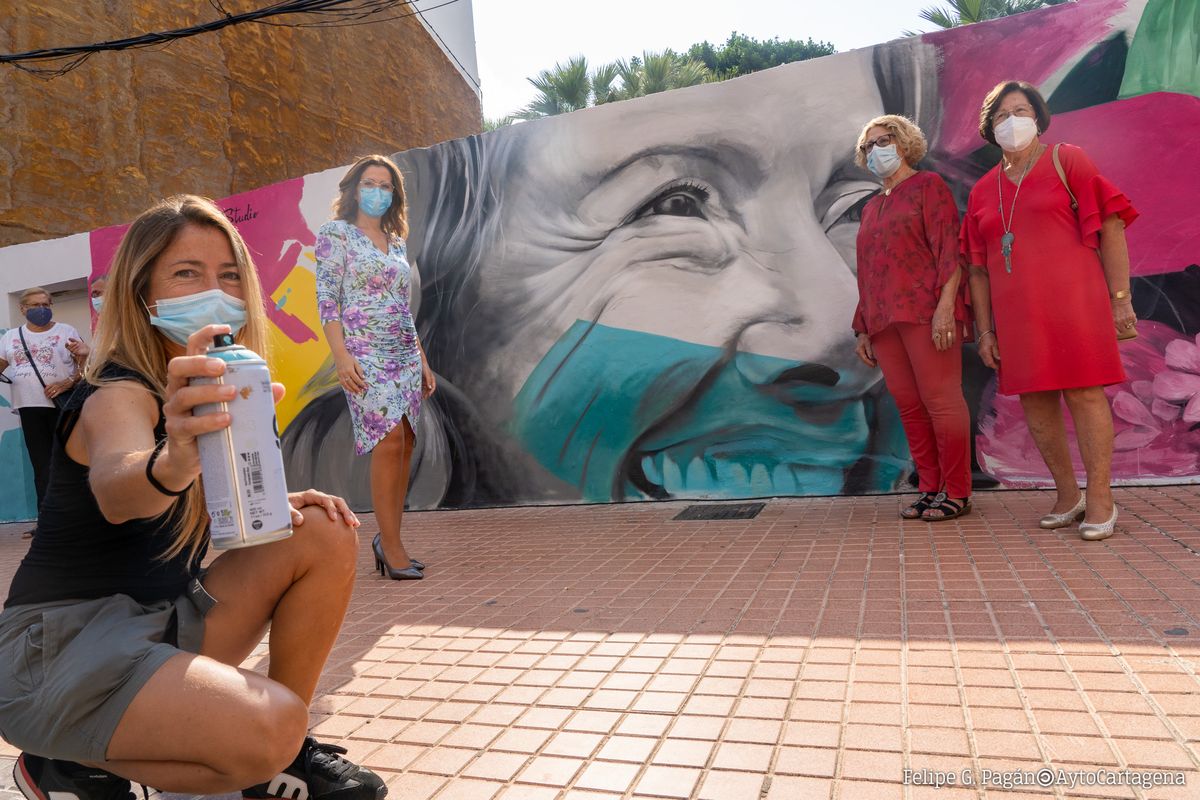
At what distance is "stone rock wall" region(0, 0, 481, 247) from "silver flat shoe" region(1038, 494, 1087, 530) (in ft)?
35.8

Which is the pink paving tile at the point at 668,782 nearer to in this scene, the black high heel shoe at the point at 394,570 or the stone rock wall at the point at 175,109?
the black high heel shoe at the point at 394,570

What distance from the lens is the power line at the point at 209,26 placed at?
676 centimetres

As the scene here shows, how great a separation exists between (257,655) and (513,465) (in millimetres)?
3060

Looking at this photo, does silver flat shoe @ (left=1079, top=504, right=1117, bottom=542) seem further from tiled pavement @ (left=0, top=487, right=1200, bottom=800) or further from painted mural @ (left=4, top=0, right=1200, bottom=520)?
painted mural @ (left=4, top=0, right=1200, bottom=520)

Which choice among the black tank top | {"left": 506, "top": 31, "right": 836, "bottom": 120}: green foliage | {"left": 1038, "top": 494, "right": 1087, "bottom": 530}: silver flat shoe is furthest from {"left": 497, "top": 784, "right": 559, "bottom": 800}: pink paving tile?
{"left": 506, "top": 31, "right": 836, "bottom": 120}: green foliage

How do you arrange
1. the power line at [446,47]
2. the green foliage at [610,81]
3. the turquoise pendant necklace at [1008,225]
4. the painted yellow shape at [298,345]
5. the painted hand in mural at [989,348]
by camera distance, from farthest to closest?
the green foliage at [610,81]
the power line at [446,47]
the painted yellow shape at [298,345]
the painted hand in mural at [989,348]
the turquoise pendant necklace at [1008,225]

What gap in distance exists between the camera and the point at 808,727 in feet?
6.49

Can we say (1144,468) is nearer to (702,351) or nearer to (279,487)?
(702,351)

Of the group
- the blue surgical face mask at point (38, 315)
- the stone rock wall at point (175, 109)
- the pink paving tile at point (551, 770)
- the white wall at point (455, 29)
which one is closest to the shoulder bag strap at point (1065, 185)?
the pink paving tile at point (551, 770)

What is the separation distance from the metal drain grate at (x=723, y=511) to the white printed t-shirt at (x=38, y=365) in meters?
4.93

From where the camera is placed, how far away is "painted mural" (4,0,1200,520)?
14.5ft

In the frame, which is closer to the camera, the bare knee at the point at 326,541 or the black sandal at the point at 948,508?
the bare knee at the point at 326,541

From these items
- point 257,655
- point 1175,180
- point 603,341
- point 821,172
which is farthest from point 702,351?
point 257,655

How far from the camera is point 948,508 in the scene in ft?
13.6
